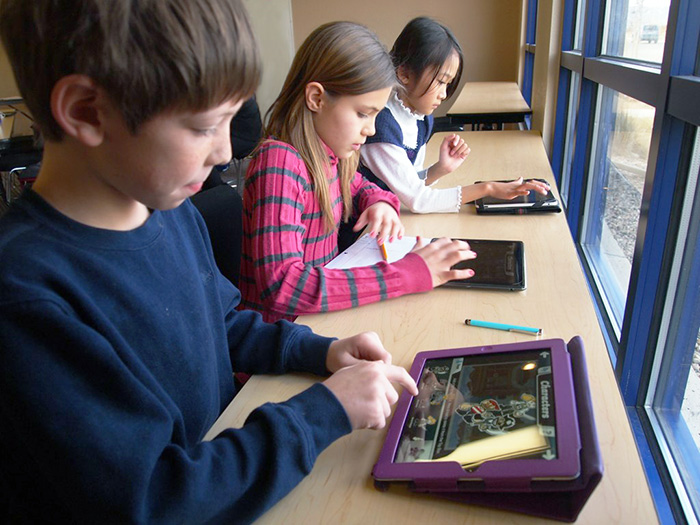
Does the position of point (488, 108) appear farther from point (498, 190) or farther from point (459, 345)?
point (459, 345)

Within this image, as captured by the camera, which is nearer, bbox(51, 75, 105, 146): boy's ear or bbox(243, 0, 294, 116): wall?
bbox(51, 75, 105, 146): boy's ear

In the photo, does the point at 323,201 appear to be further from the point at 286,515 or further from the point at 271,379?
the point at 286,515

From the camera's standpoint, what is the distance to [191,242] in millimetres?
768

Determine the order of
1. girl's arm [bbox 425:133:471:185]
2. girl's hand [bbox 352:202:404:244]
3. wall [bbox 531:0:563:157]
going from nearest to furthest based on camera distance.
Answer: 1. girl's hand [bbox 352:202:404:244]
2. girl's arm [bbox 425:133:471:185]
3. wall [bbox 531:0:563:157]

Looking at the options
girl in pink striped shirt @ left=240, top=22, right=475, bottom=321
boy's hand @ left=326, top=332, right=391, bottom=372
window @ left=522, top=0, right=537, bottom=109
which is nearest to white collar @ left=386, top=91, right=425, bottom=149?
girl in pink striped shirt @ left=240, top=22, right=475, bottom=321

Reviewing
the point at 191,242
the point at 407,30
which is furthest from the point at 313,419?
the point at 407,30

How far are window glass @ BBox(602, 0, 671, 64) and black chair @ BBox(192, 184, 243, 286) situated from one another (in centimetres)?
95

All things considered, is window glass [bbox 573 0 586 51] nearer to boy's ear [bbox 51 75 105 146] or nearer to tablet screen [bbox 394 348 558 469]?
tablet screen [bbox 394 348 558 469]

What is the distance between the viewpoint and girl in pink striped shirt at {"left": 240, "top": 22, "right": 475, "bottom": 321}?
1.01m

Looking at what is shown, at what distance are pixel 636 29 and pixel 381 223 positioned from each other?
1147 mm

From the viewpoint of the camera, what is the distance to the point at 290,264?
1045 mm

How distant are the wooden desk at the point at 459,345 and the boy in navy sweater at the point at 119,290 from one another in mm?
42

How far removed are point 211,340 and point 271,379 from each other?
0.11 metres

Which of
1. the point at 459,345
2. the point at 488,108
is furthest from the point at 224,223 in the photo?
the point at 488,108
